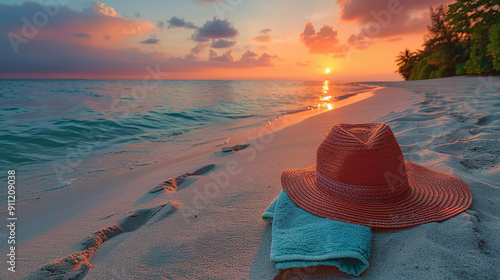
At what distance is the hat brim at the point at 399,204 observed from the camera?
4.89 ft

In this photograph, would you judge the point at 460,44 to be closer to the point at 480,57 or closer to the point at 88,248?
the point at 480,57

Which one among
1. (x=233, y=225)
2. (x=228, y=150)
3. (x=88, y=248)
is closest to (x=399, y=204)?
(x=233, y=225)

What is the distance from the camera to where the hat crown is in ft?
5.42

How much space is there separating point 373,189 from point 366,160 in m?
0.20

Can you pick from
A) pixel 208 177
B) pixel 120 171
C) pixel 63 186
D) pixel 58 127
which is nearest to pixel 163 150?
pixel 120 171

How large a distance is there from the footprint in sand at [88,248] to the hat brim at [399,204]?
4.09 ft

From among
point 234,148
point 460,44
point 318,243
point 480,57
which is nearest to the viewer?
point 318,243

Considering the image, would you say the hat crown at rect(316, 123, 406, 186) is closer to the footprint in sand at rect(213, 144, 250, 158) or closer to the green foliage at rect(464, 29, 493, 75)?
the footprint in sand at rect(213, 144, 250, 158)

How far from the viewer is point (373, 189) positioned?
1.65m

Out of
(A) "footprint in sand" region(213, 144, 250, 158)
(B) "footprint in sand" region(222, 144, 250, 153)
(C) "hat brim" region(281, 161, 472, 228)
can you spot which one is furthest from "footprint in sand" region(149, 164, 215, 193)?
(C) "hat brim" region(281, 161, 472, 228)

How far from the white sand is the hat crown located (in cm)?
36

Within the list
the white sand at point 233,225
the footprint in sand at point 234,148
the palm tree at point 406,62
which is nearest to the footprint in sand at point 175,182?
the white sand at point 233,225

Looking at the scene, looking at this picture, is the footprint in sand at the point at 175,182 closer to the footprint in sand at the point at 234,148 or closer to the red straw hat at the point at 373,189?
the footprint in sand at the point at 234,148

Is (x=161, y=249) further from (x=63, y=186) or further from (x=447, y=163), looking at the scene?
(x=63, y=186)
